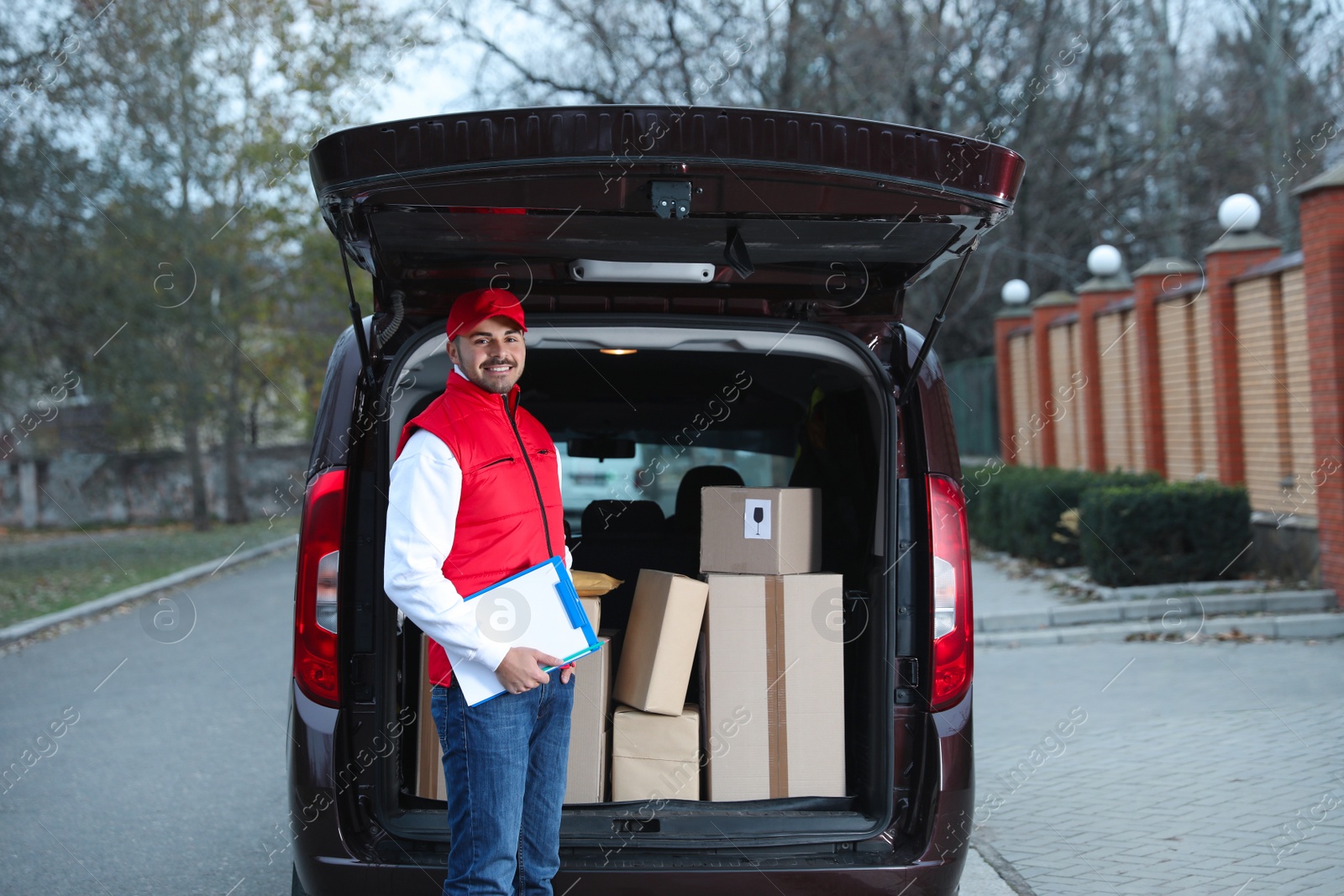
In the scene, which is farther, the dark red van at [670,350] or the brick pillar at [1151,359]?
the brick pillar at [1151,359]

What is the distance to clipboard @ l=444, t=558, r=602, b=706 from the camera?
2.65m

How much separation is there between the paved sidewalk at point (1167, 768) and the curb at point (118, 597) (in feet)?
26.9

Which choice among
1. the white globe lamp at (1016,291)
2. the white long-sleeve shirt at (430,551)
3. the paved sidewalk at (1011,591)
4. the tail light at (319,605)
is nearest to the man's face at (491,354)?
the white long-sleeve shirt at (430,551)

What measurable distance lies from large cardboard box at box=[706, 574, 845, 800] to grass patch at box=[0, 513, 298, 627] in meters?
9.76

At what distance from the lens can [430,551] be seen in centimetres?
259

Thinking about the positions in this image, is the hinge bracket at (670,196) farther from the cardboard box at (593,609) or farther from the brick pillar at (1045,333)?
the brick pillar at (1045,333)

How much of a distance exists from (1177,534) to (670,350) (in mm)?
7397

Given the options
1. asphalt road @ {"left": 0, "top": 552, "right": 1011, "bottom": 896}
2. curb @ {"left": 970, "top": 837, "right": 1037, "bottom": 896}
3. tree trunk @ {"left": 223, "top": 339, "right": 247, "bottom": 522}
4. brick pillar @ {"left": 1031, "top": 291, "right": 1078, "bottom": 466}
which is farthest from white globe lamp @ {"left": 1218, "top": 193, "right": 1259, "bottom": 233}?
tree trunk @ {"left": 223, "top": 339, "right": 247, "bottom": 522}

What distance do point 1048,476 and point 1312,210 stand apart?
456 cm

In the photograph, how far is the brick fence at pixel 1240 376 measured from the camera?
28.4 ft

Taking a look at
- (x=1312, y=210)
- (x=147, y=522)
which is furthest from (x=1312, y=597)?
(x=147, y=522)

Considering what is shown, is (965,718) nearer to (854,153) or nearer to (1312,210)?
(854,153)

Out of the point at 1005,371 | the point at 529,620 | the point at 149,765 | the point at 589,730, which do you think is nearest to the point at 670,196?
the point at 529,620

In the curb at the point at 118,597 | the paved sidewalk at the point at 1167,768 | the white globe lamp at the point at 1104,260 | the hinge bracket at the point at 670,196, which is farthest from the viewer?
the white globe lamp at the point at 1104,260
